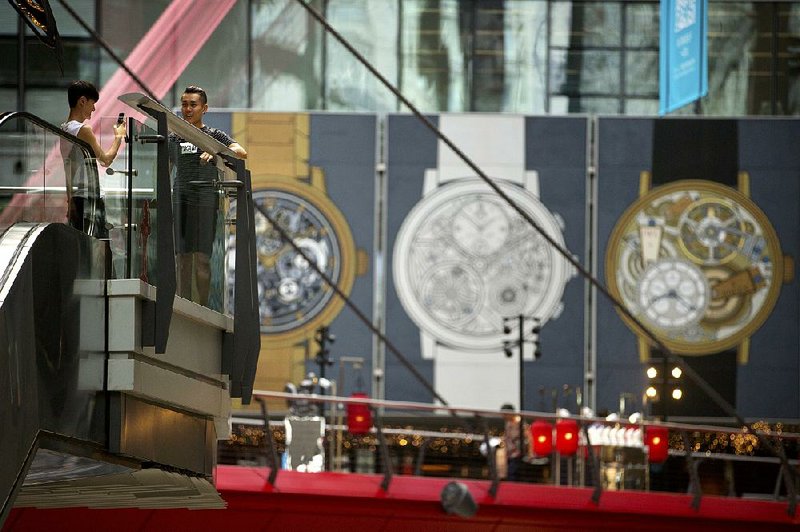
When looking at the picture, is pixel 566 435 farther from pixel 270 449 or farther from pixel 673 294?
pixel 673 294

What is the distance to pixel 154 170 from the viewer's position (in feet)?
27.2

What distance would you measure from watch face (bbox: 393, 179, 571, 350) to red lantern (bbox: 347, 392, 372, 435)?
14.6 m

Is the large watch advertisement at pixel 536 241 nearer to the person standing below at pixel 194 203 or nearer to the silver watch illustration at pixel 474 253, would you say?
the silver watch illustration at pixel 474 253

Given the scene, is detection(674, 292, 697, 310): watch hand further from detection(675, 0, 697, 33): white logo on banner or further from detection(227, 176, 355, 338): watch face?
detection(675, 0, 697, 33): white logo on banner

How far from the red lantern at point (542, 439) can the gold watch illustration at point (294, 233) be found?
14.0 meters

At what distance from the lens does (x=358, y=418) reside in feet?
51.3

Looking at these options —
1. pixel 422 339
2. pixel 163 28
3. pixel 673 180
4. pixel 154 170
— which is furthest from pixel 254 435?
pixel 673 180

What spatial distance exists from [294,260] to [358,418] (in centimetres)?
1493

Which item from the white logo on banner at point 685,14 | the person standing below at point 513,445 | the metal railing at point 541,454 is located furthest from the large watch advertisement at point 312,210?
the person standing below at point 513,445

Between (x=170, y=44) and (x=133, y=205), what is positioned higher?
(x=170, y=44)

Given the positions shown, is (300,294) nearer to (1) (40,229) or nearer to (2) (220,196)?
(2) (220,196)

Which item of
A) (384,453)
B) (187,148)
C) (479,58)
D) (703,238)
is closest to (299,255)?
(479,58)

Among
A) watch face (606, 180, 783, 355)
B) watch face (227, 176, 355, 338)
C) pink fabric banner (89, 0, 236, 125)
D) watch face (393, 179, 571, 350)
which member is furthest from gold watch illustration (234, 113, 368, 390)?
pink fabric banner (89, 0, 236, 125)

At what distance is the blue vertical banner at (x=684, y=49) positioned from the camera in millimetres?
20938
